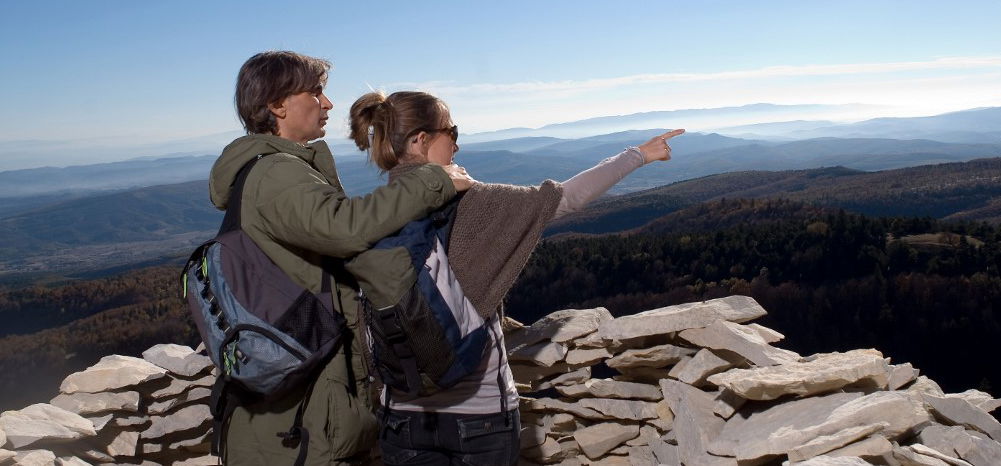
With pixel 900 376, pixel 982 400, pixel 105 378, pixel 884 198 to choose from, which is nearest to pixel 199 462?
pixel 105 378

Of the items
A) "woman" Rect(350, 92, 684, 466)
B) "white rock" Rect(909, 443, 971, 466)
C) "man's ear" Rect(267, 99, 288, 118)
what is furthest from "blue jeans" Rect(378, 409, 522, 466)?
"white rock" Rect(909, 443, 971, 466)

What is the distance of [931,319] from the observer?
29.2 ft

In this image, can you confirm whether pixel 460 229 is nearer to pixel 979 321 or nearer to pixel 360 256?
pixel 360 256

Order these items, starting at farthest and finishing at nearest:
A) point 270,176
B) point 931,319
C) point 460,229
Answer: point 931,319, point 460,229, point 270,176

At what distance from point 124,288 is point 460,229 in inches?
679

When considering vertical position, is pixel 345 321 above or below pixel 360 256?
below

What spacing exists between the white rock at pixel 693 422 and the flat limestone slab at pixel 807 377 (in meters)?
0.33

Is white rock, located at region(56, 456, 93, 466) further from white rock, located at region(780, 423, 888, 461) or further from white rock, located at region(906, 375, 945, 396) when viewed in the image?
white rock, located at region(906, 375, 945, 396)

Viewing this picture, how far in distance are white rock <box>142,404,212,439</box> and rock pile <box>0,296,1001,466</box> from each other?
1 cm

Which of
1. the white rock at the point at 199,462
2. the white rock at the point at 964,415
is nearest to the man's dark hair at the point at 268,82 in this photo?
the white rock at the point at 964,415

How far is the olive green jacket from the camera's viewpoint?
234 cm

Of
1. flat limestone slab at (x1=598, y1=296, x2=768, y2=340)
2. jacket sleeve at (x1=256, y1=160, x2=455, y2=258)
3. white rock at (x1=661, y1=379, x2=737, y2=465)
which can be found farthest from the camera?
flat limestone slab at (x1=598, y1=296, x2=768, y2=340)

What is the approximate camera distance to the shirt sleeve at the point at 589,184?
8.77 ft

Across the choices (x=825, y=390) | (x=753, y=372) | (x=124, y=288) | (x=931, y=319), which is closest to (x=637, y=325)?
(x=753, y=372)
